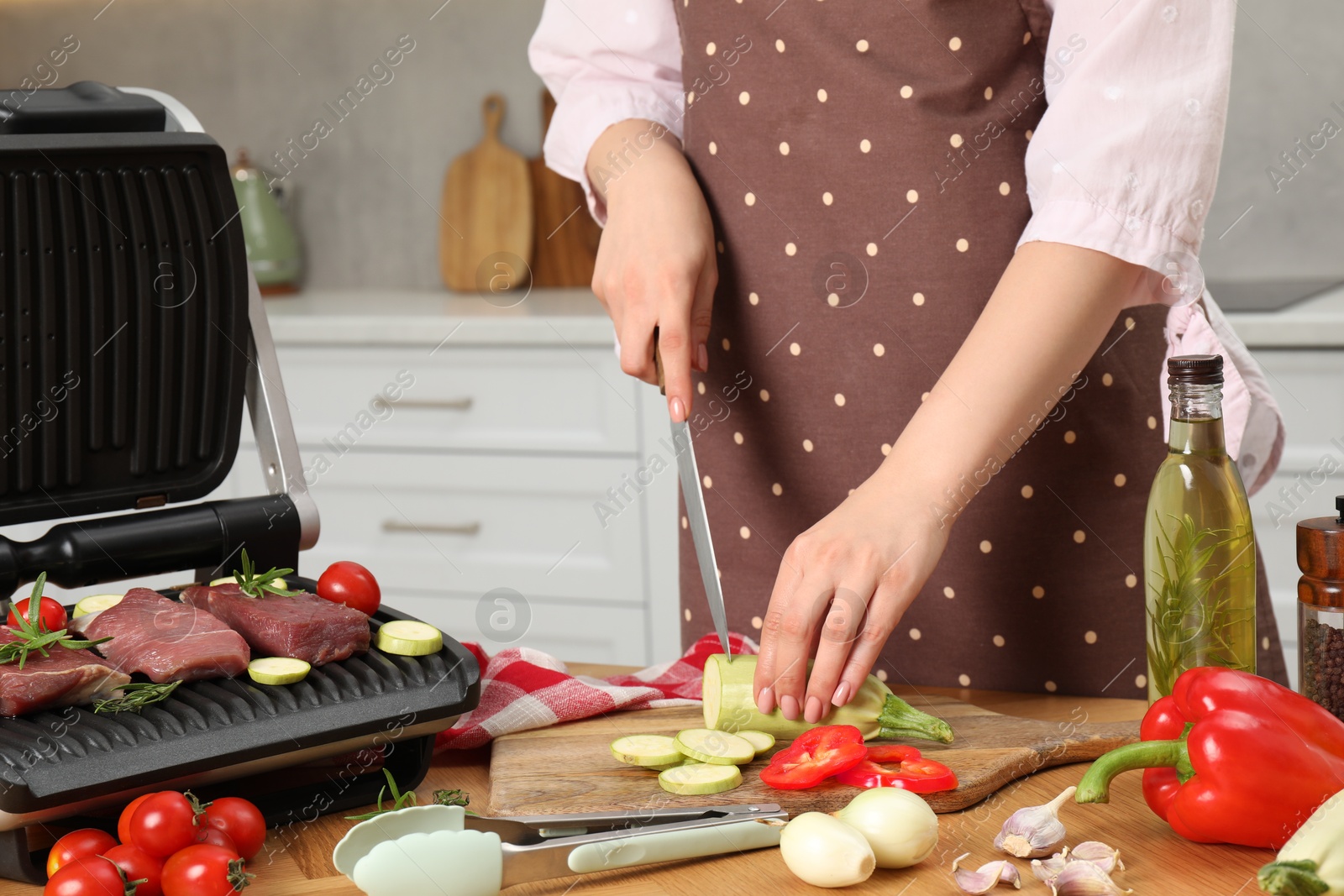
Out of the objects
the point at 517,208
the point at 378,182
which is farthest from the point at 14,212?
the point at 378,182

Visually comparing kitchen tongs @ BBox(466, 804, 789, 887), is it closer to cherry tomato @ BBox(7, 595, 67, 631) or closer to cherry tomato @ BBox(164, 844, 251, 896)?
cherry tomato @ BBox(164, 844, 251, 896)

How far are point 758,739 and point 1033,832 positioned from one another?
0.66ft

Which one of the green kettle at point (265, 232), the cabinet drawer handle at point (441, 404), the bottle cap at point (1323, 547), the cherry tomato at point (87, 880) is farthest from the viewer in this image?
the green kettle at point (265, 232)

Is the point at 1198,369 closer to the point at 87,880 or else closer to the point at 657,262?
the point at 657,262

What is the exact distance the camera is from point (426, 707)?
0.76 m

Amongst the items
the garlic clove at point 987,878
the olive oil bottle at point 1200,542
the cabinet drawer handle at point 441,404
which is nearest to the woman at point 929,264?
the olive oil bottle at point 1200,542

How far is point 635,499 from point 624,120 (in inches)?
42.6

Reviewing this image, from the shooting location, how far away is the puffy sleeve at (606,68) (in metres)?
1.20

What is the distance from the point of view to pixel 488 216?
9.09 feet

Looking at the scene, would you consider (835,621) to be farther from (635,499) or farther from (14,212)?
(635,499)

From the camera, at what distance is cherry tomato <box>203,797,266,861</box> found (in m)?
0.69

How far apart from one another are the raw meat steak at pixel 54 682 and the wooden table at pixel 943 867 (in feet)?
0.32

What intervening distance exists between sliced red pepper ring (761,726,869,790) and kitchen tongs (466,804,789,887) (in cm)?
4

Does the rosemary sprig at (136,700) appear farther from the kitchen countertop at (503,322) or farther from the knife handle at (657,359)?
the kitchen countertop at (503,322)
